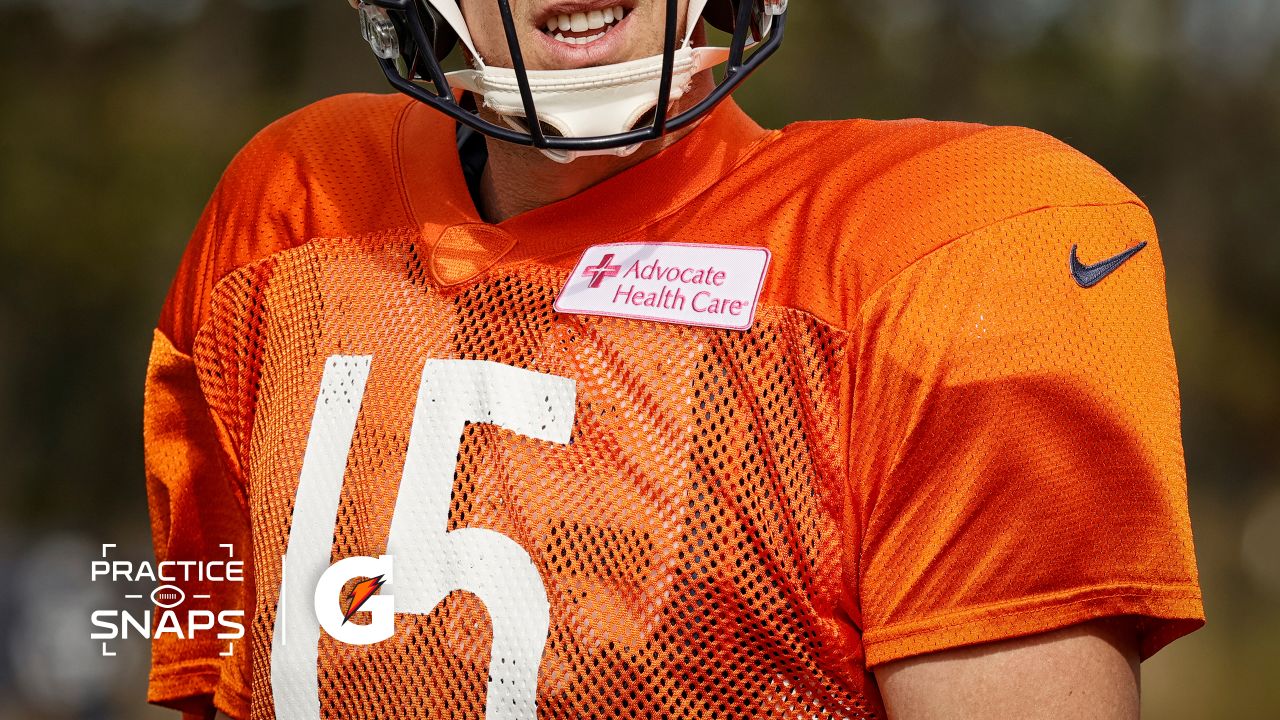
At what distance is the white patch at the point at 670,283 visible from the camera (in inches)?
40.1

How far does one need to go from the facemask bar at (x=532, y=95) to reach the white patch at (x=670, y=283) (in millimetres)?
89

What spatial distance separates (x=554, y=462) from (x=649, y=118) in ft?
0.93

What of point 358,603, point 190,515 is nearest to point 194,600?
point 190,515

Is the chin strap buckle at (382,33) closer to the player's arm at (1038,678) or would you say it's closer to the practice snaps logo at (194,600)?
the practice snaps logo at (194,600)

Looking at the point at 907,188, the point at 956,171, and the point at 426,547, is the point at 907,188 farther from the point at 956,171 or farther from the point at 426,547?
the point at 426,547

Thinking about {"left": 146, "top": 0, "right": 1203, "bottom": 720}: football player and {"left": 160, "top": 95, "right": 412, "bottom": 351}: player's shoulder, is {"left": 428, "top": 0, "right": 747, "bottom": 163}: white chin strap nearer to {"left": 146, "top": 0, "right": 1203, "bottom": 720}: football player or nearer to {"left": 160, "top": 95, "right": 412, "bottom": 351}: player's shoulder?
{"left": 146, "top": 0, "right": 1203, "bottom": 720}: football player

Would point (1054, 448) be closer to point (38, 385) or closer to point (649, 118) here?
point (649, 118)

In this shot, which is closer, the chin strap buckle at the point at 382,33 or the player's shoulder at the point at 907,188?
the player's shoulder at the point at 907,188

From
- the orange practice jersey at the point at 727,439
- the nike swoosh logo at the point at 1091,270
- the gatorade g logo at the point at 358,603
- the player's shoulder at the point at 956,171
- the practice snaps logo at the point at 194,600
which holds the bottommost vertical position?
the practice snaps logo at the point at 194,600

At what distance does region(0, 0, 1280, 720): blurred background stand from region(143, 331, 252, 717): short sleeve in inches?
132

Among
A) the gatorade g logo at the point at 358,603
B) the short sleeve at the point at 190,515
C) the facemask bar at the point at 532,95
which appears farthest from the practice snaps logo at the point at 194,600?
the facemask bar at the point at 532,95

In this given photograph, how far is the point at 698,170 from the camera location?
111 cm

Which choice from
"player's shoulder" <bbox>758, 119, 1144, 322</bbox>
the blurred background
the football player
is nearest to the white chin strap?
the football player

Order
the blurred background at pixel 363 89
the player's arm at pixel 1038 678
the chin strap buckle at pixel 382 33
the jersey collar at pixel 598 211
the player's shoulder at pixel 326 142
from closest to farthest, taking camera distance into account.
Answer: the player's arm at pixel 1038 678, the jersey collar at pixel 598 211, the chin strap buckle at pixel 382 33, the player's shoulder at pixel 326 142, the blurred background at pixel 363 89
